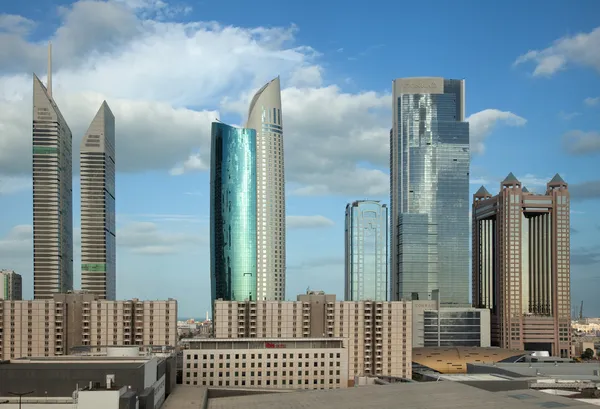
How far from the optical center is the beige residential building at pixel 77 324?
142125mm

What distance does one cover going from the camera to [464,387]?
8600 centimetres

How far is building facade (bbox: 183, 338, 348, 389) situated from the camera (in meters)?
121

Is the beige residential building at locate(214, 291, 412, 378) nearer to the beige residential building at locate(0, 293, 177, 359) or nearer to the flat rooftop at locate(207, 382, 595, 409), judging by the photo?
the beige residential building at locate(0, 293, 177, 359)

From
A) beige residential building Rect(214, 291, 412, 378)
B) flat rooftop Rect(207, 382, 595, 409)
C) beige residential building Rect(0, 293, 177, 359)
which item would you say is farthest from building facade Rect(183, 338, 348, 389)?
beige residential building Rect(0, 293, 177, 359)

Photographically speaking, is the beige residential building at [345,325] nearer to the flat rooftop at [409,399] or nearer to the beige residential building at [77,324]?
the beige residential building at [77,324]

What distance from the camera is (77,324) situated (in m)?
145

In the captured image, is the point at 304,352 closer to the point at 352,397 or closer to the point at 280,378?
the point at 280,378

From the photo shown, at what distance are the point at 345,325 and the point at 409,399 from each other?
6980cm

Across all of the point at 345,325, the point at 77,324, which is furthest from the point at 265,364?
the point at 77,324

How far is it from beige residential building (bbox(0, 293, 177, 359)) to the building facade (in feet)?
82.8

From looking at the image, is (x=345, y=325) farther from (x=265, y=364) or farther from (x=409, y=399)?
(x=409, y=399)

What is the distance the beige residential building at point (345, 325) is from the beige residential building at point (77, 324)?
1179 centimetres

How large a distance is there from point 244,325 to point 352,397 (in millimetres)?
67527

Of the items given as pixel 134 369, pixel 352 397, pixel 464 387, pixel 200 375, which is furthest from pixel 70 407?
pixel 200 375
